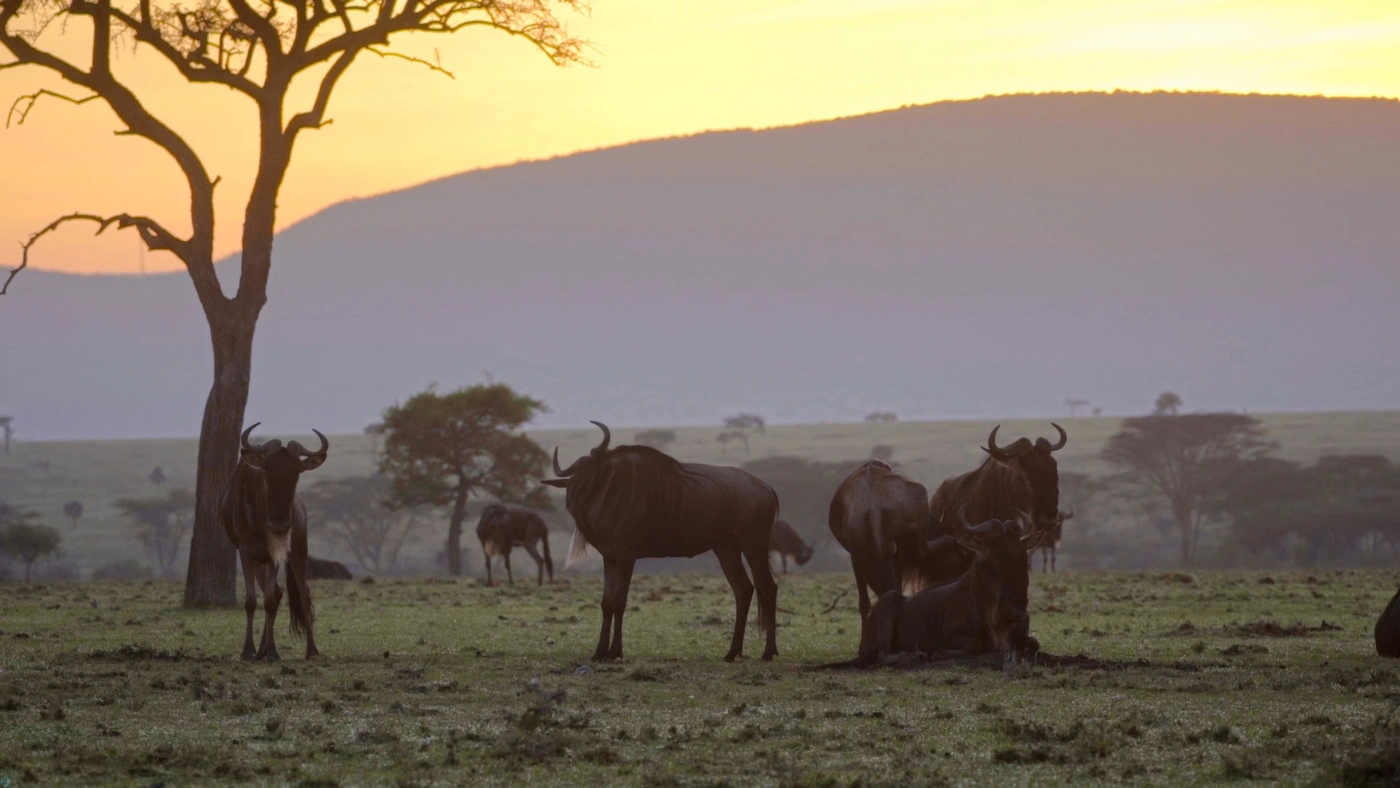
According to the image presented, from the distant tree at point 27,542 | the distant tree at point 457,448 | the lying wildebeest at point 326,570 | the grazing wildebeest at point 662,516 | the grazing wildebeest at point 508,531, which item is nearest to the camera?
the grazing wildebeest at point 662,516

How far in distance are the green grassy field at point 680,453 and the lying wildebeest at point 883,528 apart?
77206 mm

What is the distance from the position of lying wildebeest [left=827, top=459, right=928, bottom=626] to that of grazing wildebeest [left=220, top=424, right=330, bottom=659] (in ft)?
18.3

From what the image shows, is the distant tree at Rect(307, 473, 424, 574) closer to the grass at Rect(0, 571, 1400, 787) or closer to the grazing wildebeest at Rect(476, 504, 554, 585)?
the grazing wildebeest at Rect(476, 504, 554, 585)

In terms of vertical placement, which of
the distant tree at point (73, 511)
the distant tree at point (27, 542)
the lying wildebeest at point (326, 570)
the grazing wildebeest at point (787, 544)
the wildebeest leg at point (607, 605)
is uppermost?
the wildebeest leg at point (607, 605)

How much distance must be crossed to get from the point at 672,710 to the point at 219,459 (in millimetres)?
14963

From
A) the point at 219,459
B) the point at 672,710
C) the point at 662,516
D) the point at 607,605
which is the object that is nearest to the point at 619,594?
Answer: the point at 607,605

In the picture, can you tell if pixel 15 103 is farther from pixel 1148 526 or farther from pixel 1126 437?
pixel 1148 526

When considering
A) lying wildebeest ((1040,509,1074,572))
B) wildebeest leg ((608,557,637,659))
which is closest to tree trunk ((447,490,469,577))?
lying wildebeest ((1040,509,1074,572))

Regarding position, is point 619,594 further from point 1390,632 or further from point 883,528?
point 1390,632

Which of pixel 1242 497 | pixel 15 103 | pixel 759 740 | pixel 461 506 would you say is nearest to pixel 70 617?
pixel 15 103

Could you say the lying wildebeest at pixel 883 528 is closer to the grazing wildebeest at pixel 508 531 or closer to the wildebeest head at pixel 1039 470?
the wildebeest head at pixel 1039 470

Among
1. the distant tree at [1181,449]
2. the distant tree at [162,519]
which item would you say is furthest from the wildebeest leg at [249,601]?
the distant tree at [162,519]

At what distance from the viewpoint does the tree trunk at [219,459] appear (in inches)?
1054

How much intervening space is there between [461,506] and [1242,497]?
36035 mm
